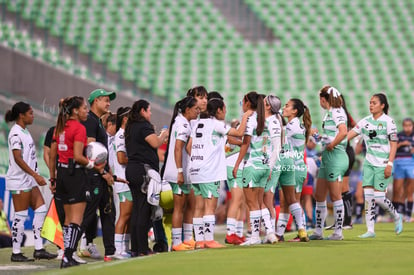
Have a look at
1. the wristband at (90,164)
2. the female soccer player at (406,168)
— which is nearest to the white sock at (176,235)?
the wristband at (90,164)

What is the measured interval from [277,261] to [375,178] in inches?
165

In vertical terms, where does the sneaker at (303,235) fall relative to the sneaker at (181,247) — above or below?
above

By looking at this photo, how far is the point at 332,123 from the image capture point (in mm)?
12078

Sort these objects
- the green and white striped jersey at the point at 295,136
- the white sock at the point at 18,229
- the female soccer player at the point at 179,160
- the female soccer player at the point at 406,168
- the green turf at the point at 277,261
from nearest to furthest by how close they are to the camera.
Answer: the green turf at the point at 277,261 → the female soccer player at the point at 179,160 → the white sock at the point at 18,229 → the green and white striped jersey at the point at 295,136 → the female soccer player at the point at 406,168

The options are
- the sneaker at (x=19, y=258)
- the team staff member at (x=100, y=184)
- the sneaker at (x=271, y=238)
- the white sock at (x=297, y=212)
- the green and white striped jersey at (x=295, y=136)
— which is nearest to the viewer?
the team staff member at (x=100, y=184)

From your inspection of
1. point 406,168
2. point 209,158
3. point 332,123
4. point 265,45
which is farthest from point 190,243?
point 265,45

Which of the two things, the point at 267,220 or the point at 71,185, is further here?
the point at 267,220

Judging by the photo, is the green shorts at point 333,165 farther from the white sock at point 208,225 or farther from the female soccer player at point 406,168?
the female soccer player at point 406,168

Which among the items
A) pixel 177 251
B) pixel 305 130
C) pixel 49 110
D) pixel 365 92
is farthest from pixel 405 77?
pixel 177 251

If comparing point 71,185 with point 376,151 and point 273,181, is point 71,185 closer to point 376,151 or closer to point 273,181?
point 273,181

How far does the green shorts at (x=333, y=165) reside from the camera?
473 inches

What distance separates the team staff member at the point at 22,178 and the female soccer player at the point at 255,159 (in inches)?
97.3

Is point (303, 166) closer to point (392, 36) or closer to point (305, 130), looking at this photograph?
point (305, 130)

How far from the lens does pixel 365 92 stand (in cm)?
3073
